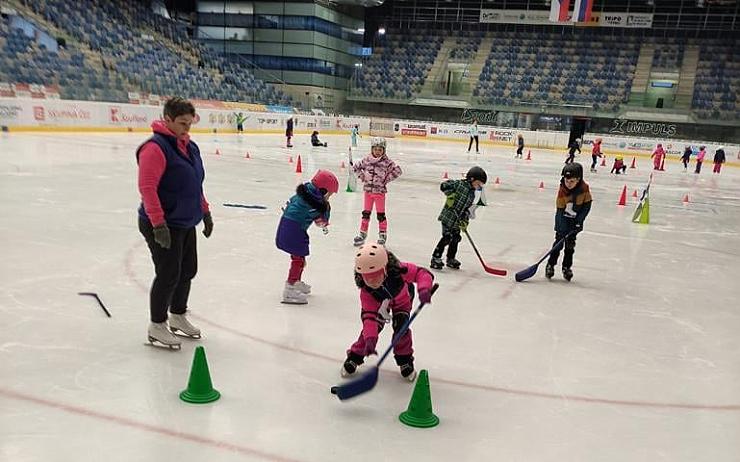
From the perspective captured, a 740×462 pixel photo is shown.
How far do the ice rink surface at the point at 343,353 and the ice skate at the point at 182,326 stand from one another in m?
0.08

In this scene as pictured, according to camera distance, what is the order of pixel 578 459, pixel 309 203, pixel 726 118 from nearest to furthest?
pixel 578 459 < pixel 309 203 < pixel 726 118

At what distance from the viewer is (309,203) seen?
13.7 feet

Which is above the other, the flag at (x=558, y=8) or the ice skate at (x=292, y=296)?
the flag at (x=558, y=8)

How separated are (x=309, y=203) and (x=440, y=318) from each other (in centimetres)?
125

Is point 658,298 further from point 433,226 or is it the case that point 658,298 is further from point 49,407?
point 49,407

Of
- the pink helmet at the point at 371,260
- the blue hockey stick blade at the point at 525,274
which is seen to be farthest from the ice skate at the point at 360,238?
the pink helmet at the point at 371,260

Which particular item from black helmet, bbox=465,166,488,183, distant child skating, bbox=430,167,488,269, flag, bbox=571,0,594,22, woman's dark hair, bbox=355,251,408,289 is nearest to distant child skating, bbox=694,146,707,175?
flag, bbox=571,0,594,22

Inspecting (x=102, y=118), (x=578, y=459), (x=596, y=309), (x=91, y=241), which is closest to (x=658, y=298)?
(x=596, y=309)

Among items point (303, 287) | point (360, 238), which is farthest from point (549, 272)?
point (303, 287)

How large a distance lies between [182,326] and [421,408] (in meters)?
1.61

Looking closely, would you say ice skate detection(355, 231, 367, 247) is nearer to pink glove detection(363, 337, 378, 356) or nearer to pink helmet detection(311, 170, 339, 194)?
pink helmet detection(311, 170, 339, 194)

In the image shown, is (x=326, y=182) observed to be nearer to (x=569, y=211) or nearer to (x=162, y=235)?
(x=162, y=235)

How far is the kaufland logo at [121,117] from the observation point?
2088 centimetres

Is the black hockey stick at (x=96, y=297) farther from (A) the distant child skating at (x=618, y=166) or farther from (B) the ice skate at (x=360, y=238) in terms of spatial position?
(A) the distant child skating at (x=618, y=166)
